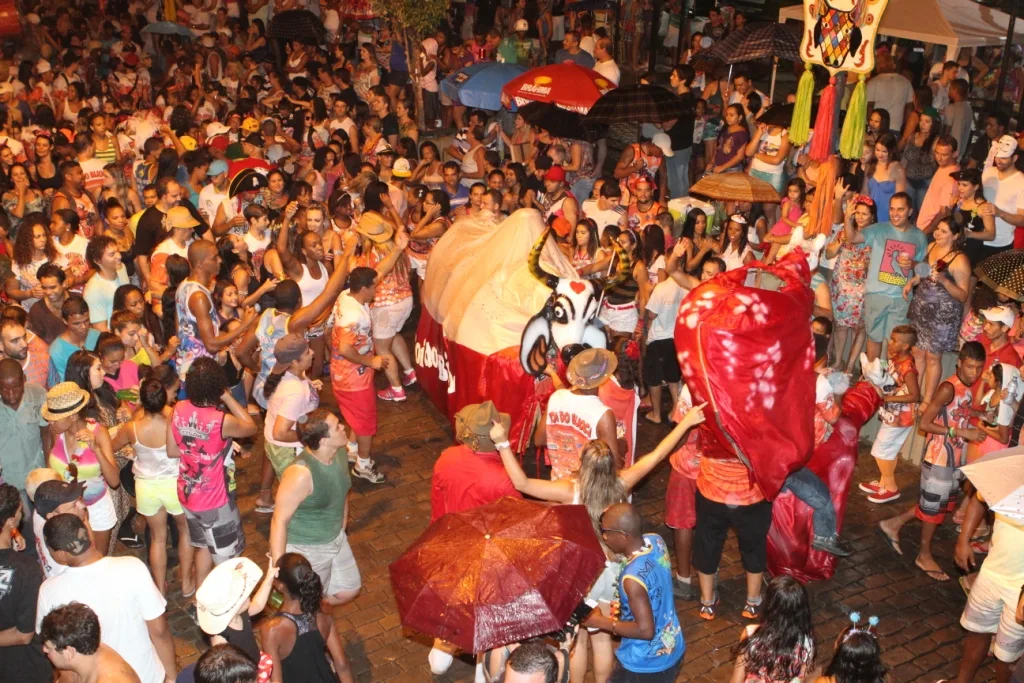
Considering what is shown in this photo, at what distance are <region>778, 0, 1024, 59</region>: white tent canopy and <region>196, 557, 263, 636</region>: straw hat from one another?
34.3 feet

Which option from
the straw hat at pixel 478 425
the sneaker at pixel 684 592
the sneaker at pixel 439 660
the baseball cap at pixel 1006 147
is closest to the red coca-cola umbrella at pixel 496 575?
the straw hat at pixel 478 425

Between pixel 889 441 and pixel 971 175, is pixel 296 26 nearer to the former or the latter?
pixel 971 175

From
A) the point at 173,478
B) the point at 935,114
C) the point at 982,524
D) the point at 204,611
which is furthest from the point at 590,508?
the point at 935,114

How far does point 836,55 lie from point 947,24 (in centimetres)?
465

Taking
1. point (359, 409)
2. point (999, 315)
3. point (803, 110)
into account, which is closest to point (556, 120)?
point (803, 110)

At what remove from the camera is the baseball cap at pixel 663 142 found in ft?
42.5

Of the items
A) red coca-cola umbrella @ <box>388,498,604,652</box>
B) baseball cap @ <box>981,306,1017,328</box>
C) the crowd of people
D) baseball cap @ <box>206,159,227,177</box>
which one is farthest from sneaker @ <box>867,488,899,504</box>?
baseball cap @ <box>206,159,227,177</box>

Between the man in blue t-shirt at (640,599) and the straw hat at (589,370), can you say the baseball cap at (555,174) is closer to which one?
the straw hat at (589,370)

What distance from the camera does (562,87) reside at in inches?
499

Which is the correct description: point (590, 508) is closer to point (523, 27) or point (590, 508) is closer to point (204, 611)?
point (204, 611)

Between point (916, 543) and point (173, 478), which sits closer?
point (173, 478)

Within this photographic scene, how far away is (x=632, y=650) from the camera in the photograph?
5.45 metres

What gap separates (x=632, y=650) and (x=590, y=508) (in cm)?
72

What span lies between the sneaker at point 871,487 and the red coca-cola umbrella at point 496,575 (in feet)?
13.4
